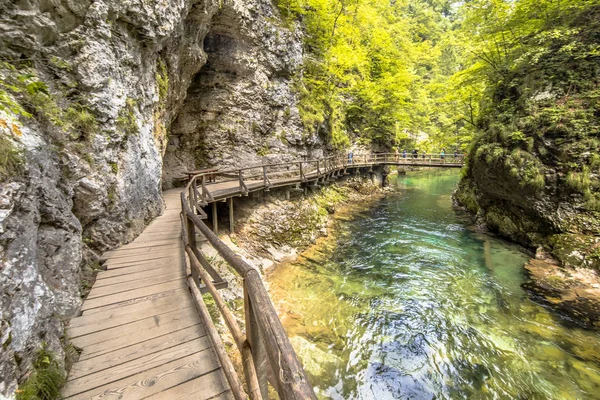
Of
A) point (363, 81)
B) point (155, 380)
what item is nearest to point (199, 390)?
point (155, 380)

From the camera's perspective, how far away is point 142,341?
2.99 meters

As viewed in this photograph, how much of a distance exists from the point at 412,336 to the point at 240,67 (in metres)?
15.0

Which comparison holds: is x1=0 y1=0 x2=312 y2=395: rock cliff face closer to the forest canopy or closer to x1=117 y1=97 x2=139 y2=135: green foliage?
x1=117 y1=97 x2=139 y2=135: green foliage

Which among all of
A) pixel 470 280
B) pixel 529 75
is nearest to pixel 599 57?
pixel 529 75

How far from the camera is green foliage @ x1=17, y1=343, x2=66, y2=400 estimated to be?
6.64ft

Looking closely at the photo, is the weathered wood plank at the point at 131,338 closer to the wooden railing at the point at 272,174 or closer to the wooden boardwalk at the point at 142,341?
Result: the wooden boardwalk at the point at 142,341

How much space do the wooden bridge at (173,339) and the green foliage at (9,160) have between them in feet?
6.33

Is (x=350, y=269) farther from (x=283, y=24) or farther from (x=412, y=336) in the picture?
(x=283, y=24)

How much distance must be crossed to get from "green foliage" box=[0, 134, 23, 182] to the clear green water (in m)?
5.87

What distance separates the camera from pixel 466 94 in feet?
58.2

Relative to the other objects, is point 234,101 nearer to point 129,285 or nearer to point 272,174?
point 272,174

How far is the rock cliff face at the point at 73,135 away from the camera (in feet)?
8.09

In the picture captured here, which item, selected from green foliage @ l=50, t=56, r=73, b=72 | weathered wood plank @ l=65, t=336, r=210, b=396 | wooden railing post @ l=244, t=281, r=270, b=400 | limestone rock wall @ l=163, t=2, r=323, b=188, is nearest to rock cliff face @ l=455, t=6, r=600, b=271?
limestone rock wall @ l=163, t=2, r=323, b=188

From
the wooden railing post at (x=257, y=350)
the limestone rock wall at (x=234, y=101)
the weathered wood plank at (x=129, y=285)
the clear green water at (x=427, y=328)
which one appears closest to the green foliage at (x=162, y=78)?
the limestone rock wall at (x=234, y=101)
